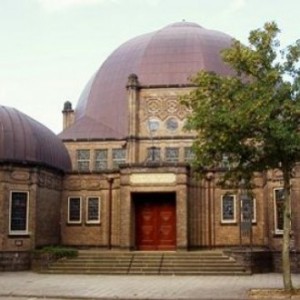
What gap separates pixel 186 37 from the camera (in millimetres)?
46156

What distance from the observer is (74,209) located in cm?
3497

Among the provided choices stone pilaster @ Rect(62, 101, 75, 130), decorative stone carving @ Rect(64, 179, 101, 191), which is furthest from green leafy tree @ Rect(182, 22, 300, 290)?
stone pilaster @ Rect(62, 101, 75, 130)

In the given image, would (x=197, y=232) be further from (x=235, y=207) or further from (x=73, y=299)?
(x=73, y=299)

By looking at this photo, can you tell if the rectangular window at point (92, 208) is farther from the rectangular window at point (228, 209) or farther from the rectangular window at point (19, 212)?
the rectangular window at point (228, 209)

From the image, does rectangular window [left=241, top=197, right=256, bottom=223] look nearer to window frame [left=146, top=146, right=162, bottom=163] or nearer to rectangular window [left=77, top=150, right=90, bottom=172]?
window frame [left=146, top=146, right=162, bottom=163]

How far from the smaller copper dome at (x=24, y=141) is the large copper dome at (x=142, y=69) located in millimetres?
10549

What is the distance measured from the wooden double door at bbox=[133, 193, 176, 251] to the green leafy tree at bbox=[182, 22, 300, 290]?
13.4 metres

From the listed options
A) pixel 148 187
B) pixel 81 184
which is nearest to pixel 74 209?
pixel 81 184

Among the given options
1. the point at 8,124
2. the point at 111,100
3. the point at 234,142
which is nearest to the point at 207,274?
the point at 234,142

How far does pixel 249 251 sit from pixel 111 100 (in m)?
21.3

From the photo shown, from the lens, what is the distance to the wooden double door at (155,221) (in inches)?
1309

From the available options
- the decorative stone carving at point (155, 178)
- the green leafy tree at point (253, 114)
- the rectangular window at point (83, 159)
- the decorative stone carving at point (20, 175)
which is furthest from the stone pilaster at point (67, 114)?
the green leafy tree at point (253, 114)

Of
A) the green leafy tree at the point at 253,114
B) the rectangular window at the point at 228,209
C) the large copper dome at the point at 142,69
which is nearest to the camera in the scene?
the green leafy tree at the point at 253,114

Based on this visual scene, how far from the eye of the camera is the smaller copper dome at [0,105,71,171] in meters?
30.7
